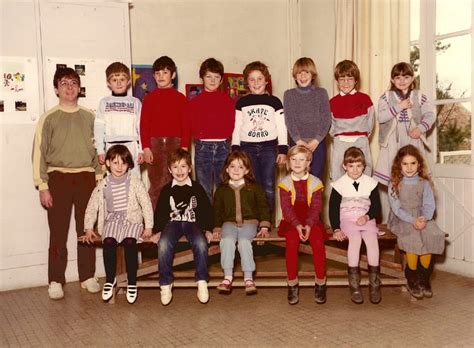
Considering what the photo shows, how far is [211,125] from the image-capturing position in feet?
12.5

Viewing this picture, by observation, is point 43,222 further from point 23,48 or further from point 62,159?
point 23,48

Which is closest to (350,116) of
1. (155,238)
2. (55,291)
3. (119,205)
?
(155,238)

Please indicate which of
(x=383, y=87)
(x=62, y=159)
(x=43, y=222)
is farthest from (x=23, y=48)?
(x=383, y=87)

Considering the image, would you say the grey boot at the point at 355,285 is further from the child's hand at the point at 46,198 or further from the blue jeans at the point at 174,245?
the child's hand at the point at 46,198

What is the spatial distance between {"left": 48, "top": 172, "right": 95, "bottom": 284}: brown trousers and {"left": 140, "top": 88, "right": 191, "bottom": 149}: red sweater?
567 millimetres

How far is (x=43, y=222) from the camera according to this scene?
3.92m

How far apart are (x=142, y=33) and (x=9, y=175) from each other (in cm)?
166

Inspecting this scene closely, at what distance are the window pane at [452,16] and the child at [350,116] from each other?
893 millimetres

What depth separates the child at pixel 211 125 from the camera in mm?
3809

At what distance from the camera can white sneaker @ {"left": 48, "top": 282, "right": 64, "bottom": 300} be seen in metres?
3.57

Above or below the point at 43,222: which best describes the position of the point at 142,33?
above

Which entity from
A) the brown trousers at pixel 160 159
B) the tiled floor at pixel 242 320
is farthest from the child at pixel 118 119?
the tiled floor at pixel 242 320

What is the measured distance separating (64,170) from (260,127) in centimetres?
138

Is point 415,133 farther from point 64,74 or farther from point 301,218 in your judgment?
point 64,74
